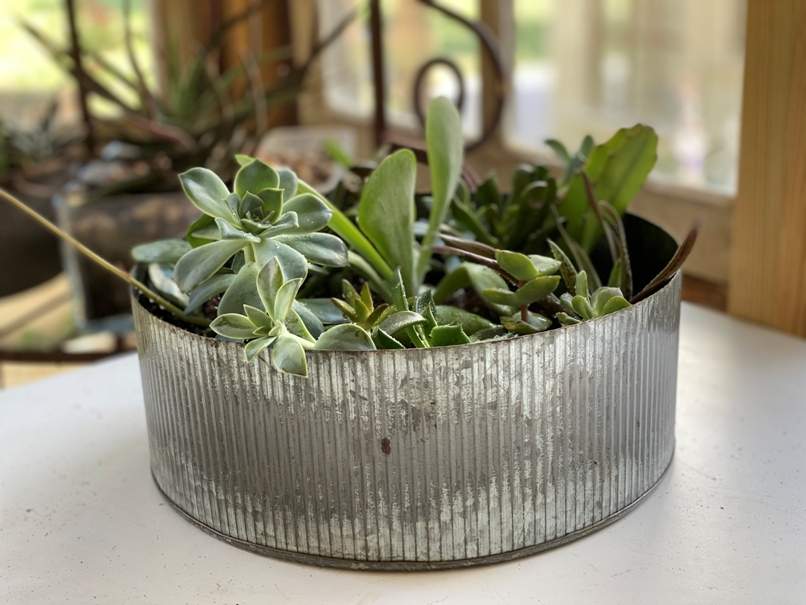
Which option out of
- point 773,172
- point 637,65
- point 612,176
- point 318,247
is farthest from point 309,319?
point 637,65

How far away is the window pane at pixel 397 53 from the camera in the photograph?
1341 mm

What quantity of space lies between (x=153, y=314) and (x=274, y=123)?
983 millimetres

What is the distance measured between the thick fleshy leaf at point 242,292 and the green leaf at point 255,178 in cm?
3

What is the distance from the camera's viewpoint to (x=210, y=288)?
1.34 feet

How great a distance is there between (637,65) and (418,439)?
2103mm

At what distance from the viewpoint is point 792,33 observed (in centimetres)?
56

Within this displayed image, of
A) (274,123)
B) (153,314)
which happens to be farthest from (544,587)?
(274,123)

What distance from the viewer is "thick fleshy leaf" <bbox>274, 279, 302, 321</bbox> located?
0.37m

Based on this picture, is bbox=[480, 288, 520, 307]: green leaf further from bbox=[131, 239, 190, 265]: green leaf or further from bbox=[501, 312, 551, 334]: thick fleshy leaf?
bbox=[131, 239, 190, 265]: green leaf

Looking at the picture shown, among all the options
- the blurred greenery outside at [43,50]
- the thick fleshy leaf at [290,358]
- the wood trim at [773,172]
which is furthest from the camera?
the blurred greenery outside at [43,50]

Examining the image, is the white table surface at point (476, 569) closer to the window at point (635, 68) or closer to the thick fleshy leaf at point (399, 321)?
the thick fleshy leaf at point (399, 321)

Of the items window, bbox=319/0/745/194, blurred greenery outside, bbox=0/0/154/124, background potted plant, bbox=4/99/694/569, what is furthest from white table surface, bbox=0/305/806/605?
window, bbox=319/0/745/194

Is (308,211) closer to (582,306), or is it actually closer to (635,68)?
(582,306)

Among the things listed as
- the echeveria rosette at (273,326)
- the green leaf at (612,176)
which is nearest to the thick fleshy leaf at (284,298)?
the echeveria rosette at (273,326)
